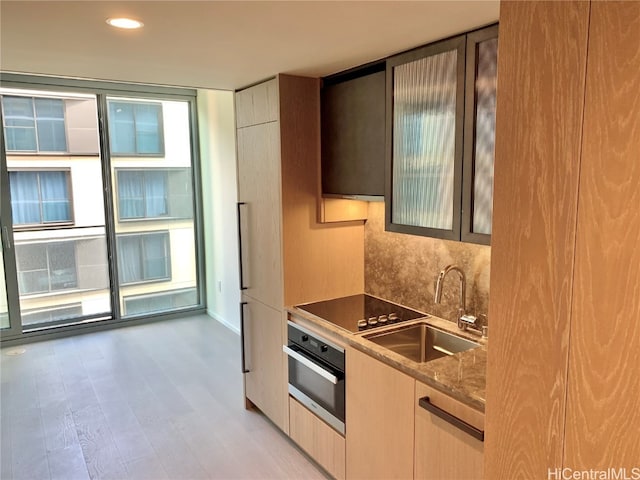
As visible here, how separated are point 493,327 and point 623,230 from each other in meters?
0.35

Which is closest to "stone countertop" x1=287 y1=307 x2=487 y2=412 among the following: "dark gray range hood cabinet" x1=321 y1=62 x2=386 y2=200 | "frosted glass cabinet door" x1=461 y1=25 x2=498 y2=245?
"frosted glass cabinet door" x1=461 y1=25 x2=498 y2=245

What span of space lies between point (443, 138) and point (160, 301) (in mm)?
4425

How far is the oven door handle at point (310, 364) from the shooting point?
2.40 meters

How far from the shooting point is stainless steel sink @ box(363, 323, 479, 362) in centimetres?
235

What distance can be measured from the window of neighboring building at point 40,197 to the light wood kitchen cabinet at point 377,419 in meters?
3.92

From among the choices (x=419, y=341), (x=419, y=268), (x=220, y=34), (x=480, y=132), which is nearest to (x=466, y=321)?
(x=419, y=341)

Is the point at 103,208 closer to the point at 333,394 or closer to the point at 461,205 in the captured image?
the point at 333,394

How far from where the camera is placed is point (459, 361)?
6.40 ft

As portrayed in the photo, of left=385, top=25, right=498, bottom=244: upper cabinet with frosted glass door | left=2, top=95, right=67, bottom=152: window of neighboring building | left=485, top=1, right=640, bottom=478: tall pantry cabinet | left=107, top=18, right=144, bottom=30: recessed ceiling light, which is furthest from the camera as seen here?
left=2, top=95, right=67, bottom=152: window of neighboring building

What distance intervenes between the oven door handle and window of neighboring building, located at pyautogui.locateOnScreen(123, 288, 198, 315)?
3164 millimetres

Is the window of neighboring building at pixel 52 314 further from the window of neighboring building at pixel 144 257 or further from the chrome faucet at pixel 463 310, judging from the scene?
the chrome faucet at pixel 463 310

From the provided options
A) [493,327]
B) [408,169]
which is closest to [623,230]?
[493,327]

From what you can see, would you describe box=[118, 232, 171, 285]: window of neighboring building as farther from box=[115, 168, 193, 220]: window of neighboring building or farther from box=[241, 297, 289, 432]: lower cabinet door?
box=[241, 297, 289, 432]: lower cabinet door

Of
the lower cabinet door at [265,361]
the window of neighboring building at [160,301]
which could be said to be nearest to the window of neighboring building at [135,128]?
the window of neighboring building at [160,301]
